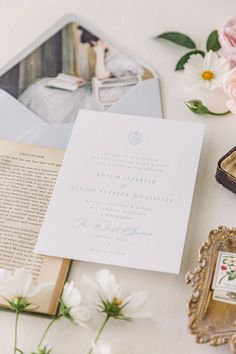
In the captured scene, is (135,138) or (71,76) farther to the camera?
(71,76)

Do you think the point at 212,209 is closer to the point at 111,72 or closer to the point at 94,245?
the point at 94,245

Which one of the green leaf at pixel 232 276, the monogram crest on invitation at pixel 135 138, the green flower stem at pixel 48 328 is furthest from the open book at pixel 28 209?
the green leaf at pixel 232 276

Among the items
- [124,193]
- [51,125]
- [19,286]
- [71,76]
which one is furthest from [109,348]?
[71,76]

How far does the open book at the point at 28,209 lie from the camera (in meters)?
0.78

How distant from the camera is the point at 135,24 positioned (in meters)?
1.05

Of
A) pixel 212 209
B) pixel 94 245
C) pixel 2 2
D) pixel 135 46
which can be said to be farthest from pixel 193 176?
pixel 2 2

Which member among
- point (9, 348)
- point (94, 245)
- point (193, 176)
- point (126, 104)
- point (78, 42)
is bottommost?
point (9, 348)

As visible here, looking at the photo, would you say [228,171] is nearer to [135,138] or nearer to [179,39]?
[135,138]

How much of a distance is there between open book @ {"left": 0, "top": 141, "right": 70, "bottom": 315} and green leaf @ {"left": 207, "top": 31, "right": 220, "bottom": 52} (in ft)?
1.08

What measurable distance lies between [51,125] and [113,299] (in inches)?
14.0

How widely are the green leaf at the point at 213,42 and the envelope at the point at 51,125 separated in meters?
0.12

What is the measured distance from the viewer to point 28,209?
33.5 inches

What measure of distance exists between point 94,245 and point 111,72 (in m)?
0.35

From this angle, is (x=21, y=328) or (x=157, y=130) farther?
(x=157, y=130)
